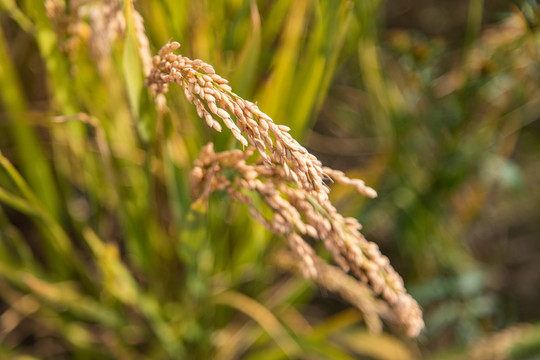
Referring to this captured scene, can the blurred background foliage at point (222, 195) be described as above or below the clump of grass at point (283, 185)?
above

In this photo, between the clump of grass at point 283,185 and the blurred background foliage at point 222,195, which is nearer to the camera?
Answer: the clump of grass at point 283,185

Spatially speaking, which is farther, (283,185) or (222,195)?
(222,195)

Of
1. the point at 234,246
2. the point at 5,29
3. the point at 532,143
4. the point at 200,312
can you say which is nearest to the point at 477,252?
the point at 532,143

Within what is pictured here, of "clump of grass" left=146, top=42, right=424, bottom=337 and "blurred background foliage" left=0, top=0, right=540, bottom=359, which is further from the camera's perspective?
"blurred background foliage" left=0, top=0, right=540, bottom=359

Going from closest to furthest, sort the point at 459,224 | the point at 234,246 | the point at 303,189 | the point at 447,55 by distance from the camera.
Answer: the point at 303,189 → the point at 234,246 → the point at 459,224 → the point at 447,55

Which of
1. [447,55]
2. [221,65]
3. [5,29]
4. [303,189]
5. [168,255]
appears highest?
[447,55]

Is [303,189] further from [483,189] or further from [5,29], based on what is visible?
[5,29]

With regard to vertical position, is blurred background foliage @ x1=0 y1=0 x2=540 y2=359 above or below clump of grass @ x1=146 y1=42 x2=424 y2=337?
above

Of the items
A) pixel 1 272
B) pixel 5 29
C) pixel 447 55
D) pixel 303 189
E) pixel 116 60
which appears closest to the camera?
pixel 303 189
